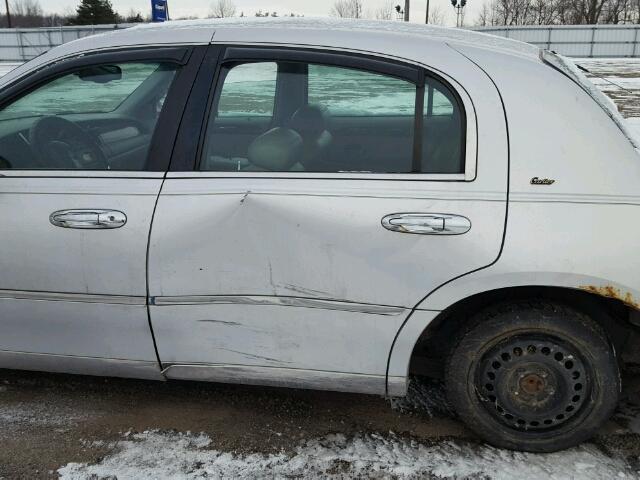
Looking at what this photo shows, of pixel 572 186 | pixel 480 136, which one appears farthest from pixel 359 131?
pixel 572 186

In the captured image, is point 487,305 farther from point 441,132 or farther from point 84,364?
point 84,364

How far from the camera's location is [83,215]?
2.57 meters

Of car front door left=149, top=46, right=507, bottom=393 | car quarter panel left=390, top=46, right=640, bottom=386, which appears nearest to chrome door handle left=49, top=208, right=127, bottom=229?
car front door left=149, top=46, right=507, bottom=393

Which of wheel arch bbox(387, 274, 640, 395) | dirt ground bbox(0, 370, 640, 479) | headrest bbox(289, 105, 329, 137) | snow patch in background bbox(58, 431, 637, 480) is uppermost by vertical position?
headrest bbox(289, 105, 329, 137)

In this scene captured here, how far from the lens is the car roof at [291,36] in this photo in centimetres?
254

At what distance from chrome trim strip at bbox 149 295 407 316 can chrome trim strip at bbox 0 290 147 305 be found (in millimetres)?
92

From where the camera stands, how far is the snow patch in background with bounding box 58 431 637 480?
250cm

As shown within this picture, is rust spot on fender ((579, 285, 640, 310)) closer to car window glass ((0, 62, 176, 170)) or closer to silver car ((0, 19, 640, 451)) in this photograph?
silver car ((0, 19, 640, 451))

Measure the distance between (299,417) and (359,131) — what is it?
137 cm

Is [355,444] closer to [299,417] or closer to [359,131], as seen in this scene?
[299,417]

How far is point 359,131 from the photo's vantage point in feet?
8.93

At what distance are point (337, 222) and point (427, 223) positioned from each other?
1.15ft

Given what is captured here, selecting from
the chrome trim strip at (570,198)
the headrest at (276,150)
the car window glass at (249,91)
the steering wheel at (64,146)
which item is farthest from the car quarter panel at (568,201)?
the steering wheel at (64,146)

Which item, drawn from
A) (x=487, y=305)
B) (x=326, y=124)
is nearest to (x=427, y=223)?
(x=487, y=305)
